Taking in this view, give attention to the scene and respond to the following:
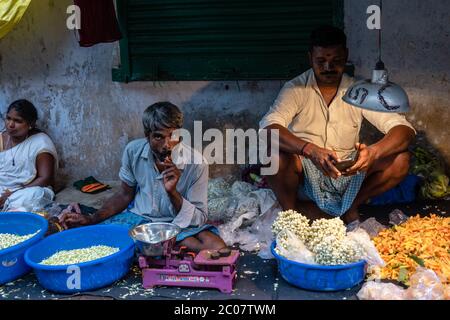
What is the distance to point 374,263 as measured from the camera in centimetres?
360

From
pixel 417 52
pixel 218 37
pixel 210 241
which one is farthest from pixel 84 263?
pixel 417 52

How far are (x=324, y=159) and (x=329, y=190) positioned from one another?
534 millimetres

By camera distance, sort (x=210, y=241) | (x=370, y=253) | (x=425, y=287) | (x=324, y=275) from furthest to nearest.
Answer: (x=210, y=241) → (x=370, y=253) → (x=324, y=275) → (x=425, y=287)

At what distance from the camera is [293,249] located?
3.50 m

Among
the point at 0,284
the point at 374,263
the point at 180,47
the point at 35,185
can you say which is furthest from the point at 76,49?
the point at 374,263

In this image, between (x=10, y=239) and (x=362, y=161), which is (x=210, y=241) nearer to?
(x=362, y=161)

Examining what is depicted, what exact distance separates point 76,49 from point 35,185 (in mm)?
1441

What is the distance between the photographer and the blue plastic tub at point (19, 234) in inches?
143

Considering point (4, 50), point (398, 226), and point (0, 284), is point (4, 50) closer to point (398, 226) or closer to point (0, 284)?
point (0, 284)

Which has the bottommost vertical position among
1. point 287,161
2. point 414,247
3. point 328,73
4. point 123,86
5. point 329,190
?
point 414,247

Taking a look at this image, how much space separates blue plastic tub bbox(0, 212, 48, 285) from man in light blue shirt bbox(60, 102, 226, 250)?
264 mm

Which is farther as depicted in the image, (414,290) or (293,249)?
(293,249)

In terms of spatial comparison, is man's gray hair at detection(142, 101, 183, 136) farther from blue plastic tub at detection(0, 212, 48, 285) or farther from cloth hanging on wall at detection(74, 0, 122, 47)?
cloth hanging on wall at detection(74, 0, 122, 47)

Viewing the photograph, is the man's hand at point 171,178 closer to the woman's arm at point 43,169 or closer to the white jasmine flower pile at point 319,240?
the white jasmine flower pile at point 319,240
